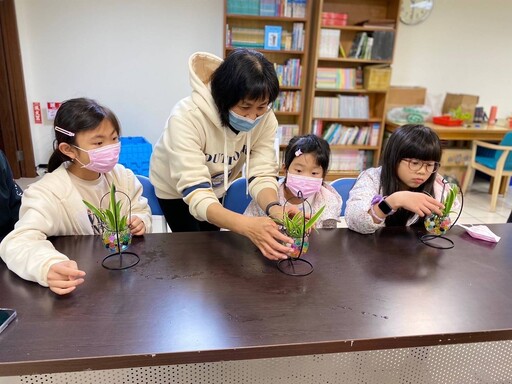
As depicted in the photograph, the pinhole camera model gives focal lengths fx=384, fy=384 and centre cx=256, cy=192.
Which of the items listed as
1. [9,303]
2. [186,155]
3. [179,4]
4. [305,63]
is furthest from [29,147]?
[9,303]

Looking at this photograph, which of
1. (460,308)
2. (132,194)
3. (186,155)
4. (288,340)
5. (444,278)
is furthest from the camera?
(132,194)

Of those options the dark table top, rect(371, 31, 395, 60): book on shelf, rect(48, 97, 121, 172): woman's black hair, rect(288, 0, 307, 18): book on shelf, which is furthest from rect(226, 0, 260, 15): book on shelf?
the dark table top

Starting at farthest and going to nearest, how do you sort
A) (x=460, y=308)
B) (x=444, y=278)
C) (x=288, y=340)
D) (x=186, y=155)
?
(x=186, y=155)
(x=444, y=278)
(x=460, y=308)
(x=288, y=340)

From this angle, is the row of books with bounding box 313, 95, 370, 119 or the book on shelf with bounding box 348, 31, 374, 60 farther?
the row of books with bounding box 313, 95, 370, 119

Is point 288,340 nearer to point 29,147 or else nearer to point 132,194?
point 132,194

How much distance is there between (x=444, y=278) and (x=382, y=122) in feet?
12.2

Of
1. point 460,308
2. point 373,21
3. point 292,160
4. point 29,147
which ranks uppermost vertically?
point 373,21

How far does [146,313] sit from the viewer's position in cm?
85

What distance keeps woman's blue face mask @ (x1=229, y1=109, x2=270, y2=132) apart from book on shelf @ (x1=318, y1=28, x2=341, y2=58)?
311 cm

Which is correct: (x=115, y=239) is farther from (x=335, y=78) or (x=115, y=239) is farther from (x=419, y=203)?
(x=335, y=78)

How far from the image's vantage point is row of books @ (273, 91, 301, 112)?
4332 millimetres

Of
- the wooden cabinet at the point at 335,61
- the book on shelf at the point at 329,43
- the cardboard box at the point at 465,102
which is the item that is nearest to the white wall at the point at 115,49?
the wooden cabinet at the point at 335,61

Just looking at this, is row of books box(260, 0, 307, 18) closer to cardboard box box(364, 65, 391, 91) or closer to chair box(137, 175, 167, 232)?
cardboard box box(364, 65, 391, 91)

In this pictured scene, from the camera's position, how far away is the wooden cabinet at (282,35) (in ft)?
13.0
